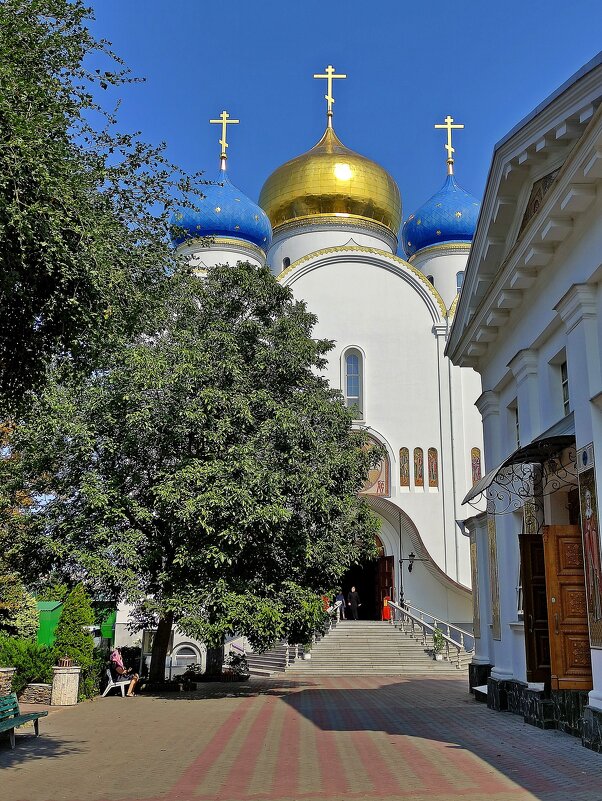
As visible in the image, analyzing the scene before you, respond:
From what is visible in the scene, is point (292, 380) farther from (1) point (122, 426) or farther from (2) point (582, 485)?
(2) point (582, 485)

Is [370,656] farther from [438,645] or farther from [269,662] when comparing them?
[269,662]

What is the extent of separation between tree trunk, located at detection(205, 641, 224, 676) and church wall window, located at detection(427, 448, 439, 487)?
11.5m

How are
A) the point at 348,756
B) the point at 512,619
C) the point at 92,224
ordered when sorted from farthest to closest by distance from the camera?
1. the point at 512,619
2. the point at 348,756
3. the point at 92,224

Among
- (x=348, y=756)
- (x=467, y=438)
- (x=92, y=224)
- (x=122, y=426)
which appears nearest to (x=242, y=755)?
(x=348, y=756)

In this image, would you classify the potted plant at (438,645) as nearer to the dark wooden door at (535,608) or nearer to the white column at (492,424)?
the white column at (492,424)

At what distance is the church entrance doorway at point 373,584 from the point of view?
30.6 metres

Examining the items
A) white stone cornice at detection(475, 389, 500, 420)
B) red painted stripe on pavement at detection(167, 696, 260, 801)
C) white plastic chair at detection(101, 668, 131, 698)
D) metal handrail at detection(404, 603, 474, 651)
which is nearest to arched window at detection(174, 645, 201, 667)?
metal handrail at detection(404, 603, 474, 651)

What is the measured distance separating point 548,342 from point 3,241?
7688 mm

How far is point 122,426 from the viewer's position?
57.6 ft

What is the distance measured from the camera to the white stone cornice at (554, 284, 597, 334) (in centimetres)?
999

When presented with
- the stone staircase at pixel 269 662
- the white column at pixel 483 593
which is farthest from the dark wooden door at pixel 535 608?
the stone staircase at pixel 269 662

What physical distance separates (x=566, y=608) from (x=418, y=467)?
807 inches

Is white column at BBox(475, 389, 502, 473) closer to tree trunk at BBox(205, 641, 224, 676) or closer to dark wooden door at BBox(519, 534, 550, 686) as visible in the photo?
dark wooden door at BBox(519, 534, 550, 686)

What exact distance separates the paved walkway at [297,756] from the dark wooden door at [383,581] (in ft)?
48.9
